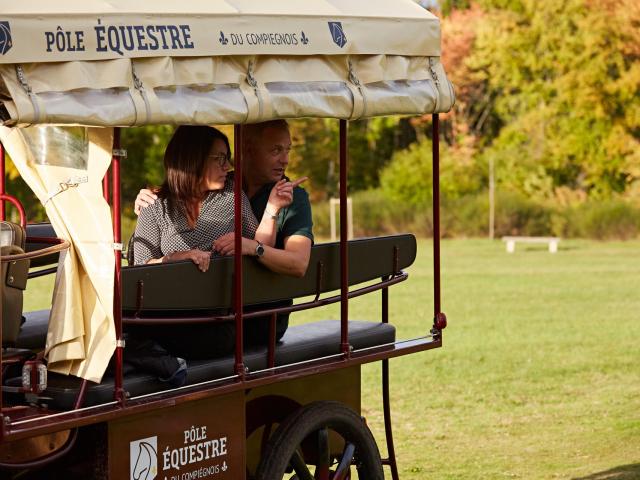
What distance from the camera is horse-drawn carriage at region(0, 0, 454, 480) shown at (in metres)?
4.61

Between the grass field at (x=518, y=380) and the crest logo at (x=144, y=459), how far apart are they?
3.46m

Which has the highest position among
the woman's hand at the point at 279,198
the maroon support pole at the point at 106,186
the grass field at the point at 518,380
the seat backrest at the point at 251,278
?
the maroon support pole at the point at 106,186

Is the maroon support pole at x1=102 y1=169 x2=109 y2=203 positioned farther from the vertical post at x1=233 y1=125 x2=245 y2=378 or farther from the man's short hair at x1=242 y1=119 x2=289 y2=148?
the man's short hair at x1=242 y1=119 x2=289 y2=148

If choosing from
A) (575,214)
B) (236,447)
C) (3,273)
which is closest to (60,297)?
(3,273)

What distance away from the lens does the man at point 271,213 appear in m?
5.61

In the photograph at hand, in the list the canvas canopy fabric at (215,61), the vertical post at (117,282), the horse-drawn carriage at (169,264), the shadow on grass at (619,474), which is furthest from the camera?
the shadow on grass at (619,474)

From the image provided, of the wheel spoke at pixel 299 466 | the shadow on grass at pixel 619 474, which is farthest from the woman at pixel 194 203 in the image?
the shadow on grass at pixel 619 474

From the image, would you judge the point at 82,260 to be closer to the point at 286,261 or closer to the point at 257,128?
the point at 286,261

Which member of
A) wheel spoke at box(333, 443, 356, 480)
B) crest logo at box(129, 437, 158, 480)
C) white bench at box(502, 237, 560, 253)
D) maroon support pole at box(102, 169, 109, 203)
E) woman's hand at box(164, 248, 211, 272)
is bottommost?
white bench at box(502, 237, 560, 253)

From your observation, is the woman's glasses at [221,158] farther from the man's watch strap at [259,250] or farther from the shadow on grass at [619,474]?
the shadow on grass at [619,474]

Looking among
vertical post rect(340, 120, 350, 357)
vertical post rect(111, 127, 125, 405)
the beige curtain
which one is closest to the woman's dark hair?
vertical post rect(340, 120, 350, 357)

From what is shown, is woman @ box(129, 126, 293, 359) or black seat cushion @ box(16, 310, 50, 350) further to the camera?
black seat cushion @ box(16, 310, 50, 350)

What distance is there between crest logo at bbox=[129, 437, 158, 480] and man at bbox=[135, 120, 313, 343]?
86 centimetres

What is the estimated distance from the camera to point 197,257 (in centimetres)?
533
